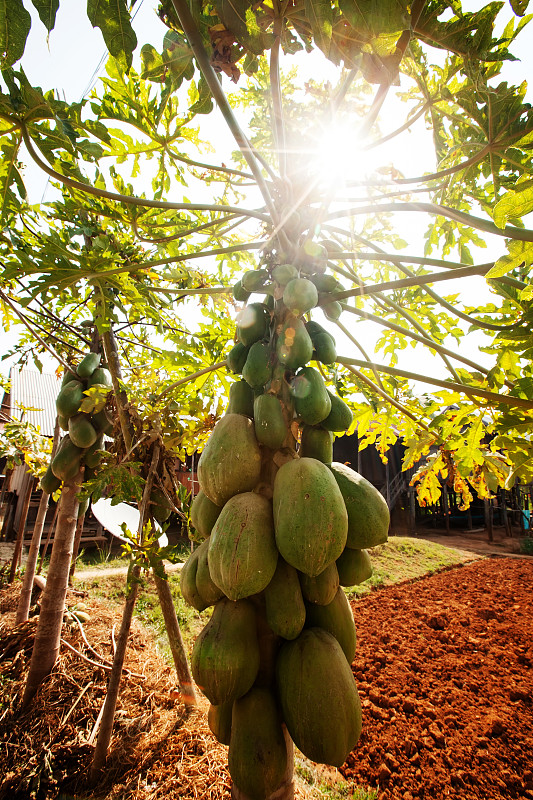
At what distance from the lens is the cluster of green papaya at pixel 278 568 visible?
0.91 m

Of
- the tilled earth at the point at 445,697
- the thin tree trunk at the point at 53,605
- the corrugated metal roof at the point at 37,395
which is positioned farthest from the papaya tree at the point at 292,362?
the corrugated metal roof at the point at 37,395

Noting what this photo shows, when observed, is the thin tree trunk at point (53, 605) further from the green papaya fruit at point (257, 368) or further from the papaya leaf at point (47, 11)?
the papaya leaf at point (47, 11)

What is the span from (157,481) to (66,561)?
3.72ft

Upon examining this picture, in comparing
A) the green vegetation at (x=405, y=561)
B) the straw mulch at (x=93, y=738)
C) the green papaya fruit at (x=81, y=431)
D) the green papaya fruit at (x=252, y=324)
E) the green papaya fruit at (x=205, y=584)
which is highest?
the green papaya fruit at (x=252, y=324)

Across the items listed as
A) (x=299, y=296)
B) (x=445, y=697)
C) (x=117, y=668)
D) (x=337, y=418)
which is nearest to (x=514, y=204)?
(x=299, y=296)

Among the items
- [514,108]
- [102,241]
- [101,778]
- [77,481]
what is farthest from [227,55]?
[101,778]

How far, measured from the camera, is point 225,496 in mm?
1103

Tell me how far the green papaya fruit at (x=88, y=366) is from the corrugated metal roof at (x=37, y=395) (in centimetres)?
1018

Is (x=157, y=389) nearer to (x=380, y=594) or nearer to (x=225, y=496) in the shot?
(x=225, y=496)

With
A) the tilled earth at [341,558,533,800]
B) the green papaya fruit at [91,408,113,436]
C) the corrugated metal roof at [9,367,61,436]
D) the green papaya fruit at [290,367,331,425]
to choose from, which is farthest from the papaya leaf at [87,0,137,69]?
the corrugated metal roof at [9,367,61,436]

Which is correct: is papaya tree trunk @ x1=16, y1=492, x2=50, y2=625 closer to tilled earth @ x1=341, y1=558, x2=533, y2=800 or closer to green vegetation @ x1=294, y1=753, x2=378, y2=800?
green vegetation @ x1=294, y1=753, x2=378, y2=800

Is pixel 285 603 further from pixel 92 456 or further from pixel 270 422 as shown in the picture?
pixel 92 456

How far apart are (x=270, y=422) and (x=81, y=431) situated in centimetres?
230

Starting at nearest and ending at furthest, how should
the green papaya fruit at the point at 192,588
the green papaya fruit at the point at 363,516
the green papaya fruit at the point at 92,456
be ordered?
the green papaya fruit at the point at 363,516, the green papaya fruit at the point at 192,588, the green papaya fruit at the point at 92,456
